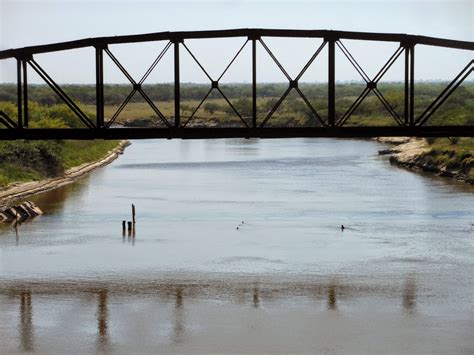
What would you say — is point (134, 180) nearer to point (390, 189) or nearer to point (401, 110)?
point (390, 189)

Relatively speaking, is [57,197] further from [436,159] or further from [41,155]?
[436,159]

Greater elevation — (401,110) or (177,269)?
(401,110)

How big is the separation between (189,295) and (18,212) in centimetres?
2486

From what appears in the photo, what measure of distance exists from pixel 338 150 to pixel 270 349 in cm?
9662

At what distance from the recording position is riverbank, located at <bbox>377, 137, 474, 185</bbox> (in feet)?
287

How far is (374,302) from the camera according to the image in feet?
129

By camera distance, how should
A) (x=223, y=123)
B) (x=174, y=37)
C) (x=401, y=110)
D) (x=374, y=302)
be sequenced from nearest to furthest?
(x=374, y=302)
(x=174, y=37)
(x=401, y=110)
(x=223, y=123)

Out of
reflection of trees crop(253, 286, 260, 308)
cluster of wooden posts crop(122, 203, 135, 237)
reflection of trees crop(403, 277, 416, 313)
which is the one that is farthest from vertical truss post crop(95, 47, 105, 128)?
cluster of wooden posts crop(122, 203, 135, 237)

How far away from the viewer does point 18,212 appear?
207 ft

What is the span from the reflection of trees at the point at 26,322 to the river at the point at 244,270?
0.06 m

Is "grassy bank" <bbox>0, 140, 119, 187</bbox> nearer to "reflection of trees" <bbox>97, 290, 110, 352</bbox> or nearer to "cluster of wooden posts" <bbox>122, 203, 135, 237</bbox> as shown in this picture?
"cluster of wooden posts" <bbox>122, 203, 135, 237</bbox>

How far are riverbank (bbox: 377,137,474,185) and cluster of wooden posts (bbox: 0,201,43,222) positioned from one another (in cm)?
3298

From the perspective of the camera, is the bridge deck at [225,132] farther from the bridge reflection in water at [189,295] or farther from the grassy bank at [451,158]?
the grassy bank at [451,158]

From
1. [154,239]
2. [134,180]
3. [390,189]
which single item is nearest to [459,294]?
[154,239]
